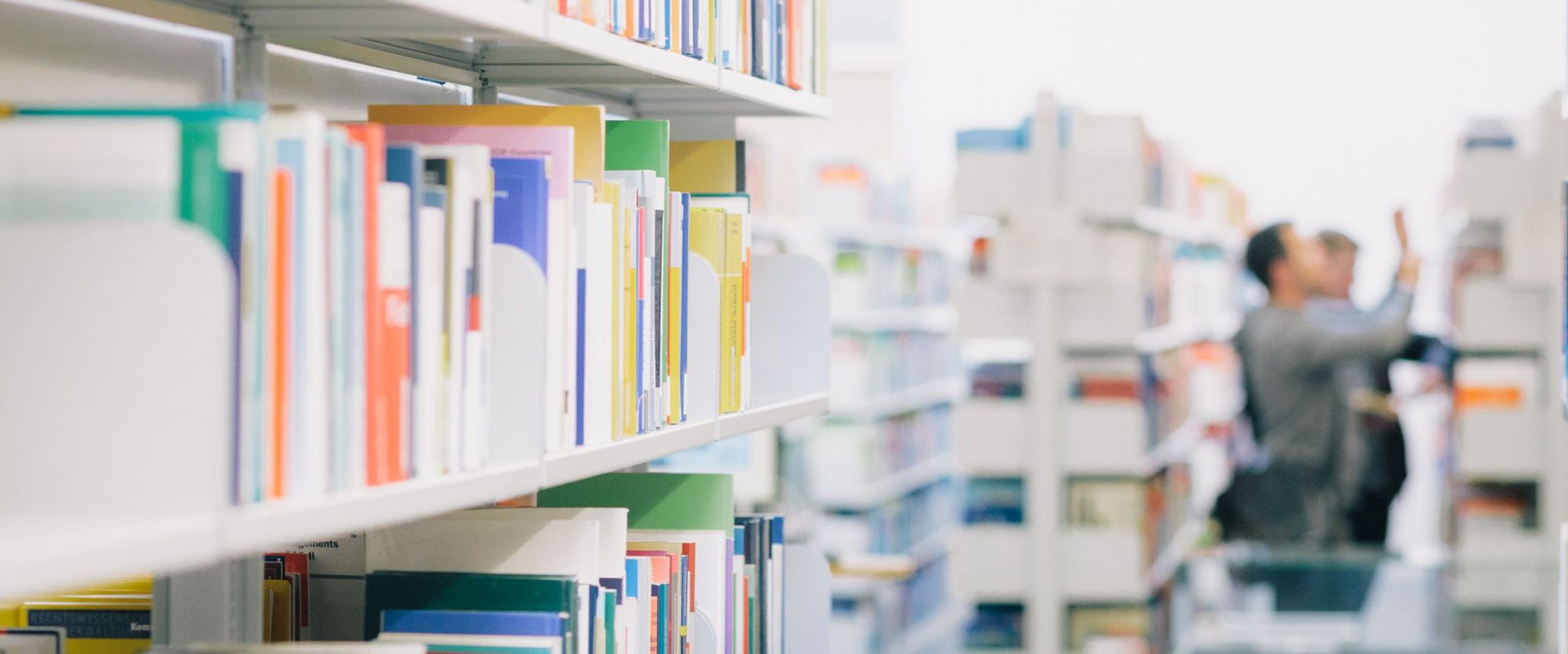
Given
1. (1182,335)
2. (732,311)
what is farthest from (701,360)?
(1182,335)

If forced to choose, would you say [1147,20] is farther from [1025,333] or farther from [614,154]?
[614,154]

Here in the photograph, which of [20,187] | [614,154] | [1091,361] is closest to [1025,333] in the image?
[1091,361]

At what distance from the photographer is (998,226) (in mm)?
4961

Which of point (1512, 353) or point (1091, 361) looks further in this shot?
point (1512, 353)

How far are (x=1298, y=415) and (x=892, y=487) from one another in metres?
1.98

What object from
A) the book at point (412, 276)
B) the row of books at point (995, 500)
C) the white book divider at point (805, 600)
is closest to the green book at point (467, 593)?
the book at point (412, 276)

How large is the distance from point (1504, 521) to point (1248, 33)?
328 centimetres

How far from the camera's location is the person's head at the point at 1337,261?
5.52m

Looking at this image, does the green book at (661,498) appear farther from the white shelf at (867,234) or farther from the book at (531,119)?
the white shelf at (867,234)

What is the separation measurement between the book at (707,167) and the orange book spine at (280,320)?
4.53 ft

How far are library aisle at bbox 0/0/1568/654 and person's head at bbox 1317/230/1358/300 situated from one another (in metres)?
0.01

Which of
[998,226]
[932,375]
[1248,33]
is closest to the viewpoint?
[998,226]

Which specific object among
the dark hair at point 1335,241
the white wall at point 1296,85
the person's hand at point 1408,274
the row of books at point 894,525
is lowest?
the row of books at point 894,525

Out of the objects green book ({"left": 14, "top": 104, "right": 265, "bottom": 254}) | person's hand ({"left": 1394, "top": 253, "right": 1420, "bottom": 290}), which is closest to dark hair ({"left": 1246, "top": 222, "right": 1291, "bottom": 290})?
person's hand ({"left": 1394, "top": 253, "right": 1420, "bottom": 290})
